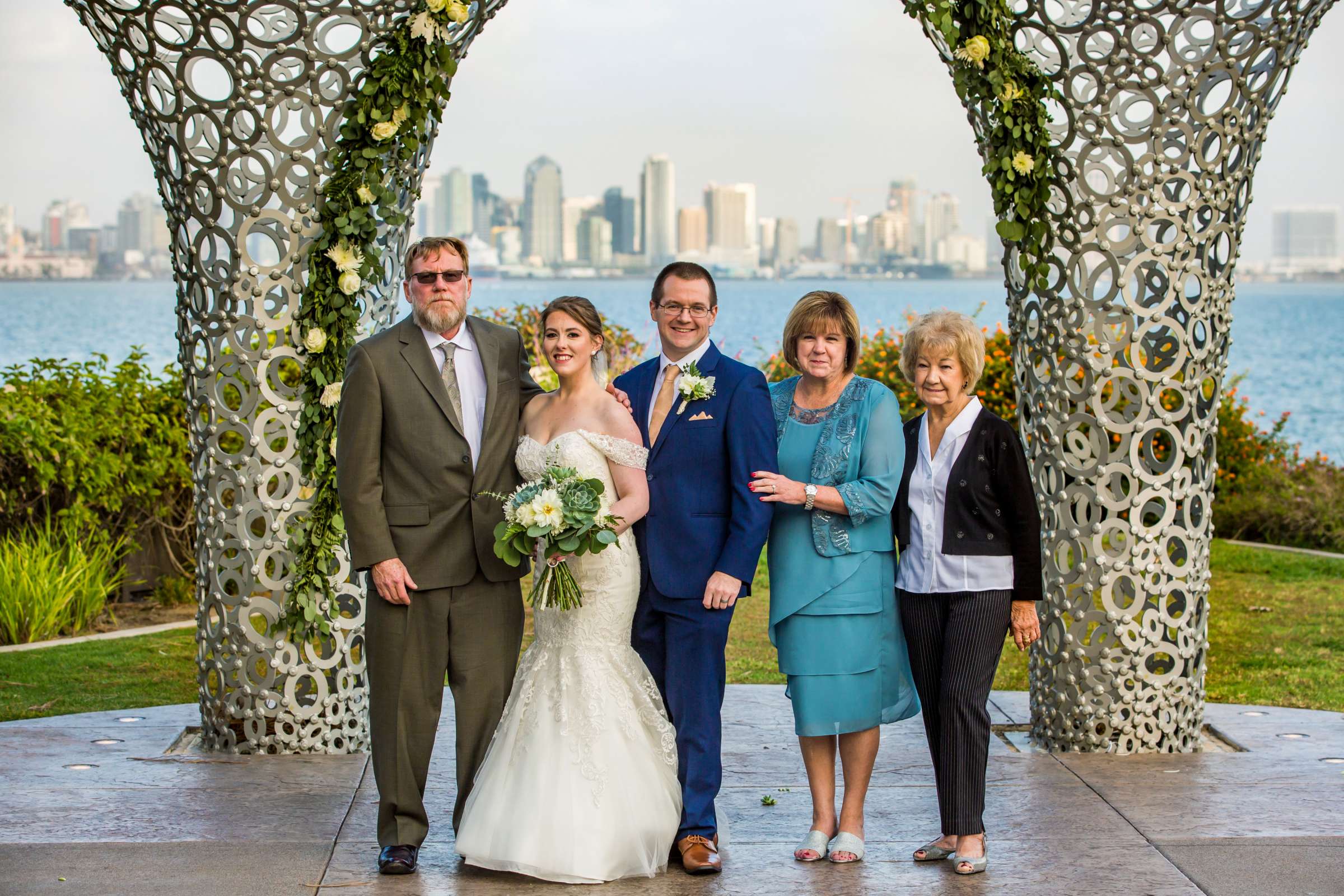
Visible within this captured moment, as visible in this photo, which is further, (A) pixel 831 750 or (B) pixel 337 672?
(B) pixel 337 672

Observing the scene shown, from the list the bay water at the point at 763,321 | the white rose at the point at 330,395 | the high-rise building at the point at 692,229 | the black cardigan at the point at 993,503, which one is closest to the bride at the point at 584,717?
the black cardigan at the point at 993,503

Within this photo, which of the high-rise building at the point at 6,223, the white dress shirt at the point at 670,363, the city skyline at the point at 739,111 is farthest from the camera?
the city skyline at the point at 739,111

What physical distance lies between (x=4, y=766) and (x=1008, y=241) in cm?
486

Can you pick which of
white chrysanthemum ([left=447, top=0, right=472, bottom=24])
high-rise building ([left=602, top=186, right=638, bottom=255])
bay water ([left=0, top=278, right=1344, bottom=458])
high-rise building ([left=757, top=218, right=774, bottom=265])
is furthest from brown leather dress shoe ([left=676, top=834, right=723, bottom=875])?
high-rise building ([left=757, top=218, right=774, bottom=265])

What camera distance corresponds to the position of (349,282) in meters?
5.85

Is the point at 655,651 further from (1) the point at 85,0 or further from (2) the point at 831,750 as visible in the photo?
(1) the point at 85,0

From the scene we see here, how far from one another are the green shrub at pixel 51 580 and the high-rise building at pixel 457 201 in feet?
230

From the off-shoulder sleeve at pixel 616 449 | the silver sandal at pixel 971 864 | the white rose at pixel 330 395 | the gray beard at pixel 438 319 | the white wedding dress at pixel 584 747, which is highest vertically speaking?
the gray beard at pixel 438 319

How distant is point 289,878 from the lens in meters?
4.72

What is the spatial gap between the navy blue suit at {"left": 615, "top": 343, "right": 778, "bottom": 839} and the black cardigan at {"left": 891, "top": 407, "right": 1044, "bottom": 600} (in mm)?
645

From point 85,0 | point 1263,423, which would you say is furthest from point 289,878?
point 1263,423

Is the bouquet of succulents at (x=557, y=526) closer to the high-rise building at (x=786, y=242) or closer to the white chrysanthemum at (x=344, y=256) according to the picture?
the white chrysanthemum at (x=344, y=256)

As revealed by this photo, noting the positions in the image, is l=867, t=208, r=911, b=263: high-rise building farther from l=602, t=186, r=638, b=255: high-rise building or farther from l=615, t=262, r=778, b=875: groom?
l=615, t=262, r=778, b=875: groom

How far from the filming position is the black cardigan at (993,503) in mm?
4797
